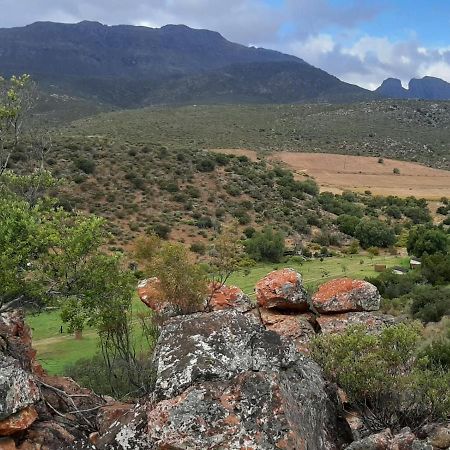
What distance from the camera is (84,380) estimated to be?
19297 millimetres

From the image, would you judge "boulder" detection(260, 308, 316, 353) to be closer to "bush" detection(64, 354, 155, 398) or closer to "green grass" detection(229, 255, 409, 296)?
"bush" detection(64, 354, 155, 398)

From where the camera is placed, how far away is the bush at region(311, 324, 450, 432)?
1167 cm

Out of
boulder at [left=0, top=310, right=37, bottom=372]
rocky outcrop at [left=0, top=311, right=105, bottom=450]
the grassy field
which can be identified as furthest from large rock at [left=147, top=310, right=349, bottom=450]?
the grassy field

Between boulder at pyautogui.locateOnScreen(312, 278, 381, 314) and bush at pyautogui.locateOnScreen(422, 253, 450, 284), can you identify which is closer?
boulder at pyautogui.locateOnScreen(312, 278, 381, 314)

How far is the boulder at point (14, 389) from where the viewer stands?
9297mm

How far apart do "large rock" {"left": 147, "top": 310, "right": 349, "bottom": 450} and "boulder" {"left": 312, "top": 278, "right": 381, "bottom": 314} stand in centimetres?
611

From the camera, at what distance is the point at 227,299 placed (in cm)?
1730

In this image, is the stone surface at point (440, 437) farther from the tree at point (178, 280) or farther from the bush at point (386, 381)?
the tree at point (178, 280)

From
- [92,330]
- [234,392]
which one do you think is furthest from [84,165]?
[234,392]

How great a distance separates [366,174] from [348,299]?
261ft

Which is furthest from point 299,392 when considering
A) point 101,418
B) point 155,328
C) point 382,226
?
point 382,226

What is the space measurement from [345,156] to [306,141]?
10526 mm

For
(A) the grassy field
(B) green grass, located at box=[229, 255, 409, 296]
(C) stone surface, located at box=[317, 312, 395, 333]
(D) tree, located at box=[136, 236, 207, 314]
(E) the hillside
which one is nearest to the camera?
(D) tree, located at box=[136, 236, 207, 314]

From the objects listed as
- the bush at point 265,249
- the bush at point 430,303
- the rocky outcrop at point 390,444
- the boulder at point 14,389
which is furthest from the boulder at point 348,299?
the bush at point 265,249
